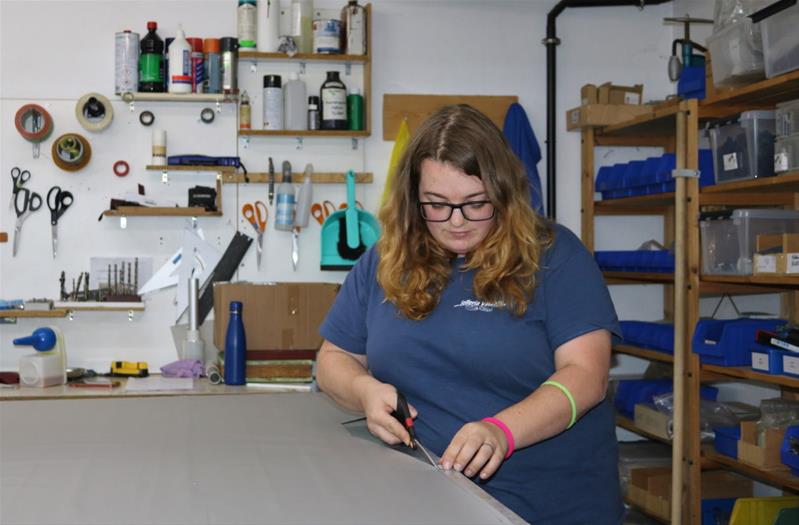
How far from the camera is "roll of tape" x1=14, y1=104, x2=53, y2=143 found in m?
3.48

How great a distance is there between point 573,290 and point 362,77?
2.39 metres

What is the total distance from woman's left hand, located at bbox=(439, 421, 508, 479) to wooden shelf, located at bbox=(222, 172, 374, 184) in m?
2.42

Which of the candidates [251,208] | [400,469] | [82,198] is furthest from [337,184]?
[400,469]

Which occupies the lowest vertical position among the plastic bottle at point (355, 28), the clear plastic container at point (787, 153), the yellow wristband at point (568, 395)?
the yellow wristband at point (568, 395)

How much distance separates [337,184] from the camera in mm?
3697

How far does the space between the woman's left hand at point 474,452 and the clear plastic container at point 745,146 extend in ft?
6.13

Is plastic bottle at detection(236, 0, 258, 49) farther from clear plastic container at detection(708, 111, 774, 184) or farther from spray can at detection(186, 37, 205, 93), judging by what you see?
clear plastic container at detection(708, 111, 774, 184)

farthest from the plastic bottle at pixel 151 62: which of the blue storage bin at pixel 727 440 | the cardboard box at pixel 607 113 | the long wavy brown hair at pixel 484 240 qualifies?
the blue storage bin at pixel 727 440

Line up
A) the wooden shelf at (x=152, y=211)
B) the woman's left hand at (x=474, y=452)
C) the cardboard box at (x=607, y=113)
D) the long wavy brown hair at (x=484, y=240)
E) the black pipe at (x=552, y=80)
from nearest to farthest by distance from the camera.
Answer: the woman's left hand at (x=474, y=452) < the long wavy brown hair at (x=484, y=240) < the wooden shelf at (x=152, y=211) < the cardboard box at (x=607, y=113) < the black pipe at (x=552, y=80)

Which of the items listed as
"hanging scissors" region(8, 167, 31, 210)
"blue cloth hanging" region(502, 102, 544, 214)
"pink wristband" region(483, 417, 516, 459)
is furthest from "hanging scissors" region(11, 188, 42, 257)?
"pink wristband" region(483, 417, 516, 459)

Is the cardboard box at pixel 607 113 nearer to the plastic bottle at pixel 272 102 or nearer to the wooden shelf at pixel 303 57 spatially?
the wooden shelf at pixel 303 57

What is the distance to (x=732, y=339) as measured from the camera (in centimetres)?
283

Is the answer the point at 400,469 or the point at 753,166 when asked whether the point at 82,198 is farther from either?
the point at 400,469

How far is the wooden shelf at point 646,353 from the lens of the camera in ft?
10.5
